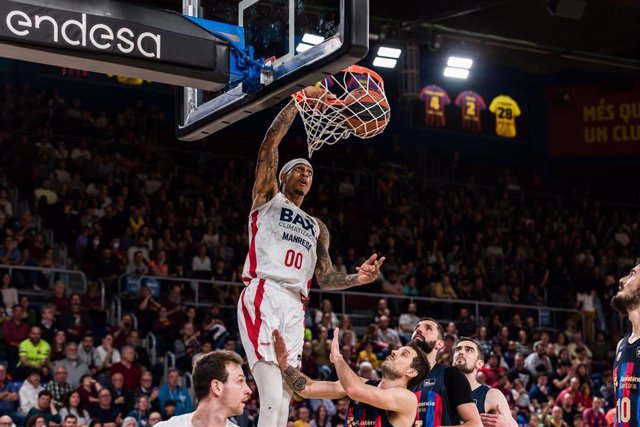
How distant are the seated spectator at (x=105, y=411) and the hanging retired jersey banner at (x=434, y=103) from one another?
16.0 metres

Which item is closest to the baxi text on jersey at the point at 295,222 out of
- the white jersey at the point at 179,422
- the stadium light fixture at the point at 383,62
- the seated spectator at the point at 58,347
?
the white jersey at the point at 179,422

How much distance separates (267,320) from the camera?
290 inches

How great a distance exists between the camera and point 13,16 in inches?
241

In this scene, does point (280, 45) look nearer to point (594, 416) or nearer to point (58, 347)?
point (58, 347)

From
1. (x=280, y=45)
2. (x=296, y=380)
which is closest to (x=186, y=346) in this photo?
(x=296, y=380)

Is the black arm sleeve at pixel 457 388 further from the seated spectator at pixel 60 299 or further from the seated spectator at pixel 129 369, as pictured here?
the seated spectator at pixel 60 299

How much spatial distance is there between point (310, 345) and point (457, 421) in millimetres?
8771

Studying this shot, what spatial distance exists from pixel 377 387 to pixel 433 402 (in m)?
0.76

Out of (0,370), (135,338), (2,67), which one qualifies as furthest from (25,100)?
(0,370)

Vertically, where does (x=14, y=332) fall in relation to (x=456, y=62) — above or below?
below

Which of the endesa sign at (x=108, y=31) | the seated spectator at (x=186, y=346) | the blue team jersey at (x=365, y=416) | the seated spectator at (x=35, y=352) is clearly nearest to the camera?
the endesa sign at (x=108, y=31)

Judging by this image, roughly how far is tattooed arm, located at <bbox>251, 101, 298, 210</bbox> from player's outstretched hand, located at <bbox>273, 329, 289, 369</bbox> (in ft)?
3.28

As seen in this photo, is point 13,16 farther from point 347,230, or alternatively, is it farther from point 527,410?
point 347,230

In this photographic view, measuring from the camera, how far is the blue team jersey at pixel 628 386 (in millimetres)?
6855
